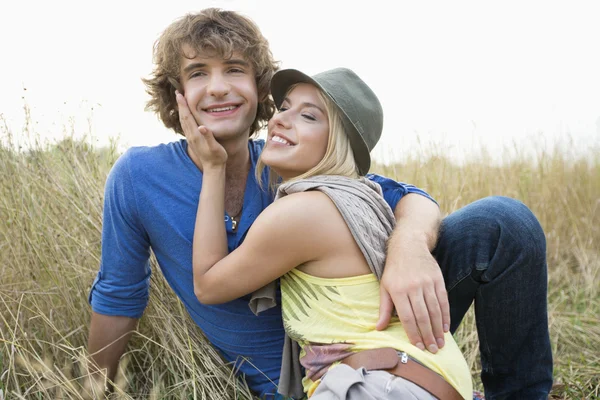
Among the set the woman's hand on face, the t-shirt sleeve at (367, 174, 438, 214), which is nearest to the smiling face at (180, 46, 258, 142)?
the woman's hand on face

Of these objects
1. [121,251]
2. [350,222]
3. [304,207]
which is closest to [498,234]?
[350,222]

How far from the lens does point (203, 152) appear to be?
2.21 metres

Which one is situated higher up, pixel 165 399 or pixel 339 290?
pixel 339 290

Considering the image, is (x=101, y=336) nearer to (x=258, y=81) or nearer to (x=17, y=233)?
(x=17, y=233)

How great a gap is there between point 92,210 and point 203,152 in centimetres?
97

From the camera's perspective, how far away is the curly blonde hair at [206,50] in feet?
7.90

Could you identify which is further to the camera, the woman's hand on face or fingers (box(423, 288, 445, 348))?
the woman's hand on face

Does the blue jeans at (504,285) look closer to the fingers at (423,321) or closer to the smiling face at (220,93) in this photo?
the fingers at (423,321)

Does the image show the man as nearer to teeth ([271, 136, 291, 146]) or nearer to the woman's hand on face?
the woman's hand on face

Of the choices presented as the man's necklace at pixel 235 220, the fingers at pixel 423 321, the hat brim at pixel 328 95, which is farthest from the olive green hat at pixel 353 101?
the fingers at pixel 423 321

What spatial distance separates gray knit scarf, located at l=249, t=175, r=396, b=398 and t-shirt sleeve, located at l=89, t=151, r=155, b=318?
21.2 inches

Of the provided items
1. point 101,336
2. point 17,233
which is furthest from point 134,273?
point 17,233

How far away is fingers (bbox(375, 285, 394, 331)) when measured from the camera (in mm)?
1822

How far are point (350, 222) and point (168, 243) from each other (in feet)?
2.61
